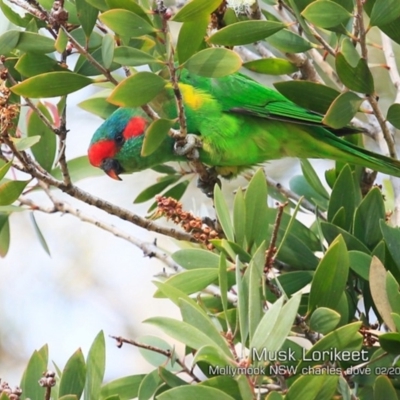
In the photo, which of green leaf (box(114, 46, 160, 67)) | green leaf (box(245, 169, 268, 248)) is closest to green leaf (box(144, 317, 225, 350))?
green leaf (box(245, 169, 268, 248))

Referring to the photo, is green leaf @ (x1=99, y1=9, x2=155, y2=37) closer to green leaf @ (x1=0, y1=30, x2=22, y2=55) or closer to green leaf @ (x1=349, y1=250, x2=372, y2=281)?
green leaf @ (x1=0, y1=30, x2=22, y2=55)

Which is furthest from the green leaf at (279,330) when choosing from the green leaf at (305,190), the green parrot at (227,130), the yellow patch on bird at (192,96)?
the yellow patch on bird at (192,96)

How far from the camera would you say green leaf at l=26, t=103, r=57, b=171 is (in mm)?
1492

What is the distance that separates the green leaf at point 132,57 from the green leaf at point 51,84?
0.32 ft

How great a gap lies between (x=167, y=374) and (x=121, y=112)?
1.10 metres

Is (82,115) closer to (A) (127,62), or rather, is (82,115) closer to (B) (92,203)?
(B) (92,203)

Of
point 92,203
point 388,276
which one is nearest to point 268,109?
point 92,203

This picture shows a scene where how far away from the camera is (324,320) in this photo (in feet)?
3.27

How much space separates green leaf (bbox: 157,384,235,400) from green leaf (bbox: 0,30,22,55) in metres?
0.67

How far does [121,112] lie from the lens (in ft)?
6.44

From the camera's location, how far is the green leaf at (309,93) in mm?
1282

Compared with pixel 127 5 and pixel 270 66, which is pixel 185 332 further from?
pixel 270 66

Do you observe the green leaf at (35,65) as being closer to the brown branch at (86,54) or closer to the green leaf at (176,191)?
the brown branch at (86,54)

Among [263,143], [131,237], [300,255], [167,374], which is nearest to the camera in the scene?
[167,374]
